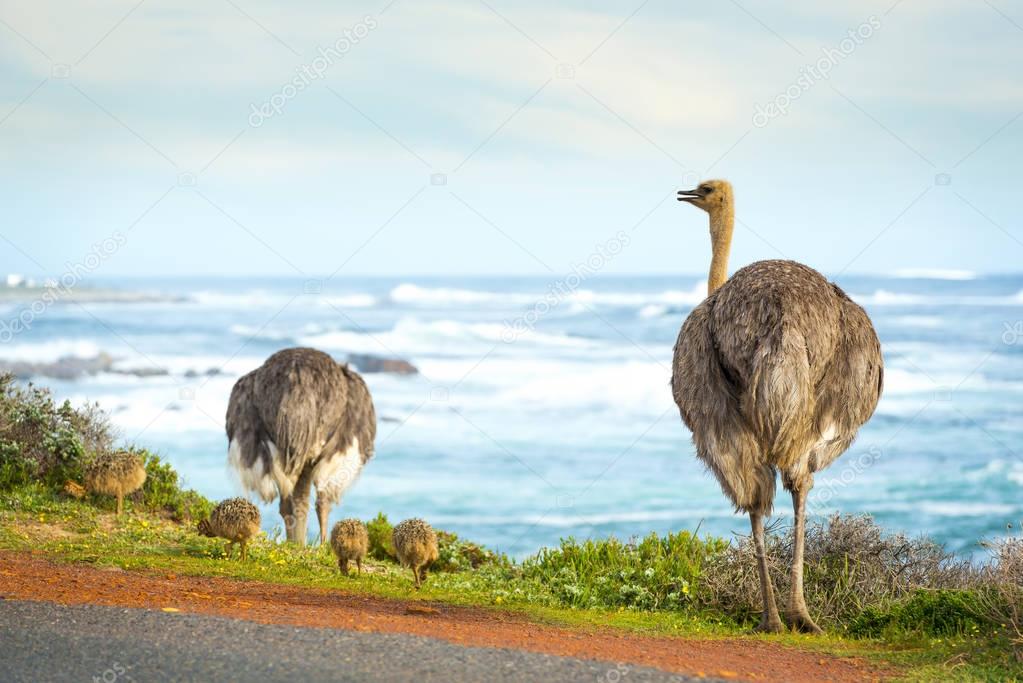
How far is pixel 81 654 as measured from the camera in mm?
7102

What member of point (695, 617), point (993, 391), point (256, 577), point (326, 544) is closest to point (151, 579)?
point (256, 577)

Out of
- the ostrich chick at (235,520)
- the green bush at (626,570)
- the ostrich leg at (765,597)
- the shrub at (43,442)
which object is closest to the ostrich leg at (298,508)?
the shrub at (43,442)

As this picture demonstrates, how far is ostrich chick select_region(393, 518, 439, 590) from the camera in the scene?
10.8 m

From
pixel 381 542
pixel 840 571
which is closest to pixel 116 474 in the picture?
pixel 381 542

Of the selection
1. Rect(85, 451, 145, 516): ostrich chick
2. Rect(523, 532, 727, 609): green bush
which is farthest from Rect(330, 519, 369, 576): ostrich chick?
Rect(85, 451, 145, 516): ostrich chick

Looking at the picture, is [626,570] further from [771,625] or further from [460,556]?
[460,556]

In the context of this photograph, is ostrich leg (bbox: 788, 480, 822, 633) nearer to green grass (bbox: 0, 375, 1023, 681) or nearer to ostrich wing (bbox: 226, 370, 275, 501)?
green grass (bbox: 0, 375, 1023, 681)

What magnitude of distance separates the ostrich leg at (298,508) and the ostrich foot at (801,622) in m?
6.00

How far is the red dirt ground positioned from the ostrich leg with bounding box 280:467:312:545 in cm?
347

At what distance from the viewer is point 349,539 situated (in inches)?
427

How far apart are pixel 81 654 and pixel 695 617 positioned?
5118 millimetres

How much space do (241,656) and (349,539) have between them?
3962mm

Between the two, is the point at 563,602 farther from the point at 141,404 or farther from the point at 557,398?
the point at 141,404

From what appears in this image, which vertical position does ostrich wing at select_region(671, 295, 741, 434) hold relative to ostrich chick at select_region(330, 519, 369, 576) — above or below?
above
